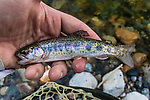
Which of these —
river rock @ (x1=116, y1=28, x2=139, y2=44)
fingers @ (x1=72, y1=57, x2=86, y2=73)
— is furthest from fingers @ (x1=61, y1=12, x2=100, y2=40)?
river rock @ (x1=116, y1=28, x2=139, y2=44)

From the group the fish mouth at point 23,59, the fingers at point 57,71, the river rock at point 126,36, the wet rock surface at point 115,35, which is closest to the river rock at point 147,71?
the wet rock surface at point 115,35

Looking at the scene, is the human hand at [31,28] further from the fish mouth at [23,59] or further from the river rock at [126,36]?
the river rock at [126,36]

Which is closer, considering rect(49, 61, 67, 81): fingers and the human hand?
rect(49, 61, 67, 81): fingers

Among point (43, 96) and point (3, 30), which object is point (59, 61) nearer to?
point (43, 96)

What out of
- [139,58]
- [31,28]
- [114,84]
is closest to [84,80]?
[114,84]

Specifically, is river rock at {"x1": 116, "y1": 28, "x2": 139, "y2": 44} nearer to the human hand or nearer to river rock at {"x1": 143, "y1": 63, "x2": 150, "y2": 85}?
river rock at {"x1": 143, "y1": 63, "x2": 150, "y2": 85}

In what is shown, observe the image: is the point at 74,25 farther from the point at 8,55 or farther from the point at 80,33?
the point at 8,55

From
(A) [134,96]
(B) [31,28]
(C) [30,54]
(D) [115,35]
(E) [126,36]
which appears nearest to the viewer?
(C) [30,54]
